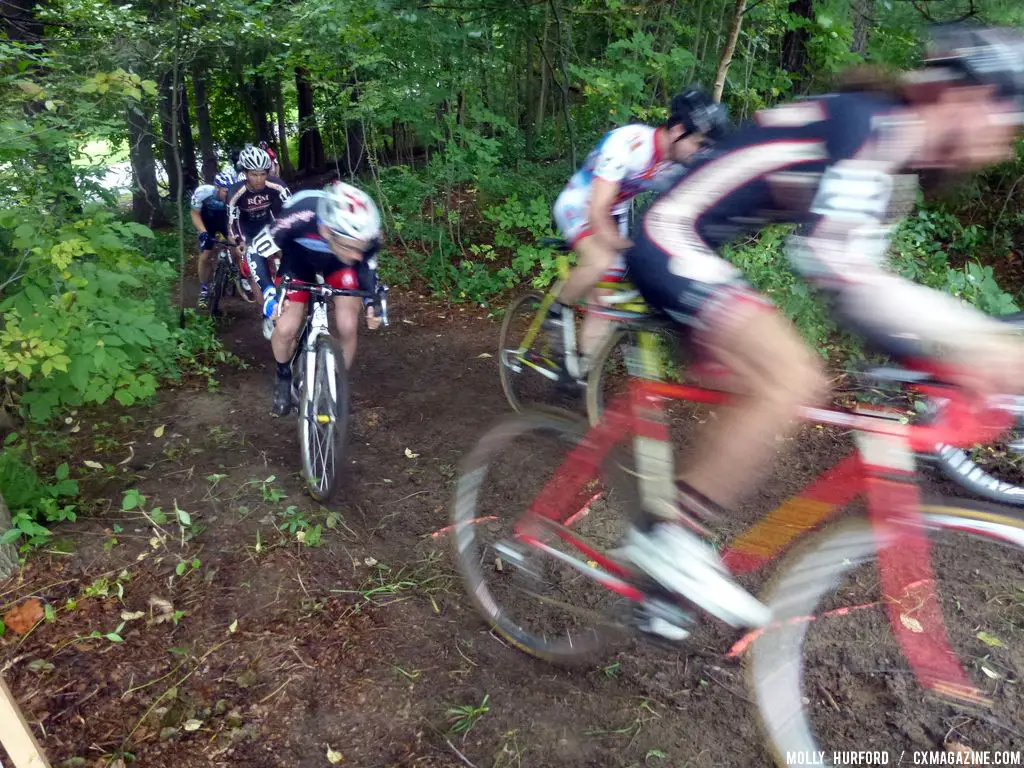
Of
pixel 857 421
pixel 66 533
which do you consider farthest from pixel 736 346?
pixel 66 533

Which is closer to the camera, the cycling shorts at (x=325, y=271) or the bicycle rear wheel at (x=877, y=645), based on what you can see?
the bicycle rear wheel at (x=877, y=645)

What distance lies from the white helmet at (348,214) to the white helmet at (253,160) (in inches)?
121

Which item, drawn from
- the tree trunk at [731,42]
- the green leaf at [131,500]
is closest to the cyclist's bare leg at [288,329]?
the green leaf at [131,500]

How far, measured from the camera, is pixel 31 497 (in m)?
3.22

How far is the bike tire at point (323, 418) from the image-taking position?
3387 mm

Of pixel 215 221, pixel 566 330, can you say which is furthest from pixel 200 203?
pixel 566 330

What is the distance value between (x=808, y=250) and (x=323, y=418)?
2.54 metres

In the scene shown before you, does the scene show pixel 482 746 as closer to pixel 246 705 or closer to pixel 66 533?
pixel 246 705

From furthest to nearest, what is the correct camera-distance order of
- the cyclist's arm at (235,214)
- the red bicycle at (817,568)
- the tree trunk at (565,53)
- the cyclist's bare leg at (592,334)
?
the tree trunk at (565,53)
the cyclist's arm at (235,214)
the cyclist's bare leg at (592,334)
the red bicycle at (817,568)

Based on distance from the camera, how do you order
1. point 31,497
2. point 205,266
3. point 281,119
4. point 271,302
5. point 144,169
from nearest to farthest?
point 31,497 → point 271,302 → point 205,266 → point 144,169 → point 281,119

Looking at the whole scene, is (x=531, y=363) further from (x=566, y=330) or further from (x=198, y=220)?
(x=198, y=220)

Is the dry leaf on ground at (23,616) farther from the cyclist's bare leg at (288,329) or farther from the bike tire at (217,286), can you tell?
the bike tire at (217,286)

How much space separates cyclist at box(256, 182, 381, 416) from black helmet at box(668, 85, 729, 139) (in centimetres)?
176

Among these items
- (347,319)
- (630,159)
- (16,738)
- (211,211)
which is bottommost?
(16,738)
